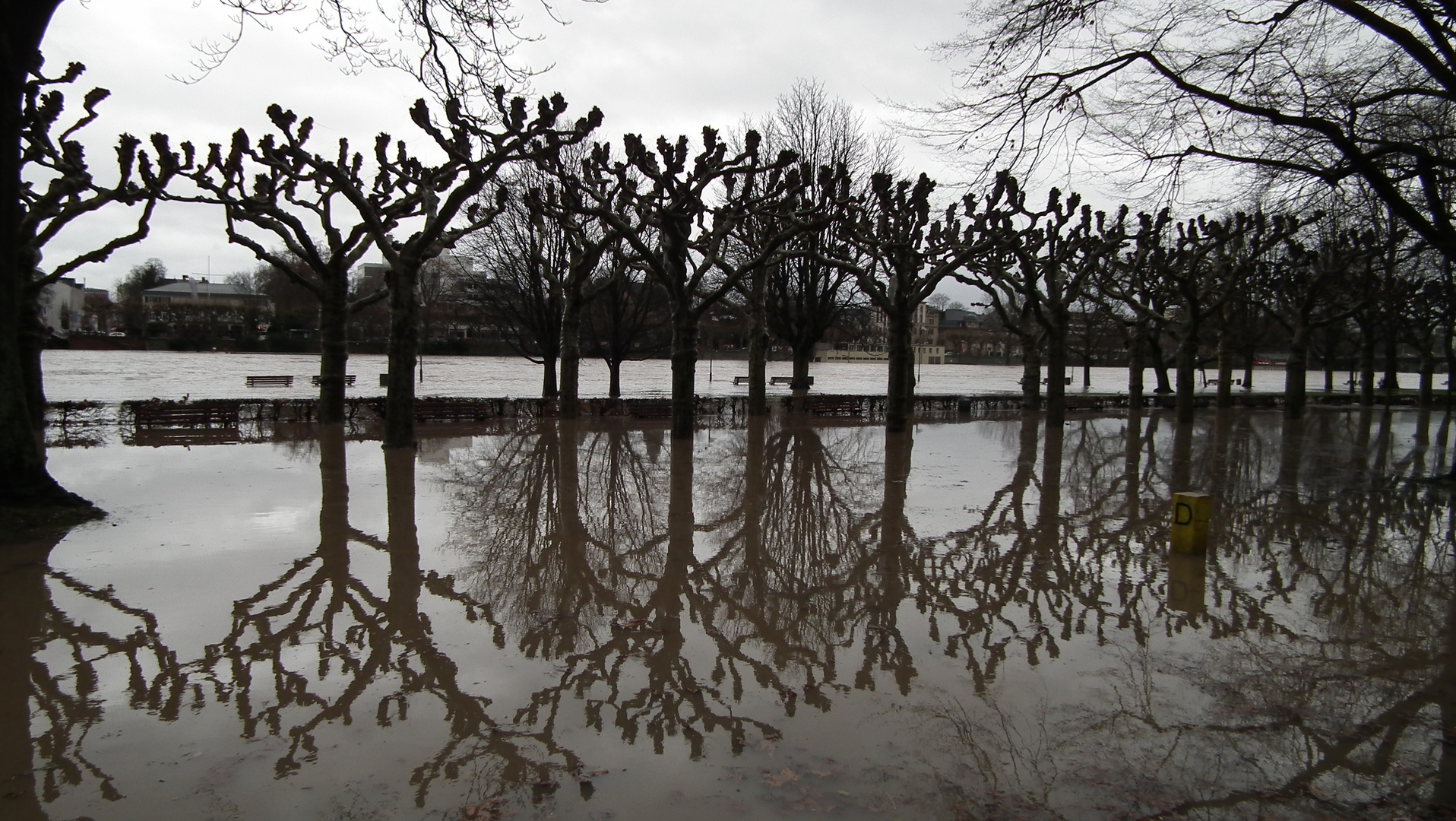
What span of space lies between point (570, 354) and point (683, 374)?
18.0 ft

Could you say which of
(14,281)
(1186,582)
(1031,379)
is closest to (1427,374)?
(1031,379)

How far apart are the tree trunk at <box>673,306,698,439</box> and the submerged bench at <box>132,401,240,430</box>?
11.1m

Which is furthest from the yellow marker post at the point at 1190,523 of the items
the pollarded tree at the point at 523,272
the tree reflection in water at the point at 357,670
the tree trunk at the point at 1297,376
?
the tree trunk at the point at 1297,376

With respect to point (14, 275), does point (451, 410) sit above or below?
below

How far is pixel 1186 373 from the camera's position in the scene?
86.4 ft

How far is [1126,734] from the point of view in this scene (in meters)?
4.76

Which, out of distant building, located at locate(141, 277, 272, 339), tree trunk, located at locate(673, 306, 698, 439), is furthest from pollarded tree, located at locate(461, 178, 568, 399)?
distant building, located at locate(141, 277, 272, 339)

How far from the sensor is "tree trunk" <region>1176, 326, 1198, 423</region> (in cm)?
2594

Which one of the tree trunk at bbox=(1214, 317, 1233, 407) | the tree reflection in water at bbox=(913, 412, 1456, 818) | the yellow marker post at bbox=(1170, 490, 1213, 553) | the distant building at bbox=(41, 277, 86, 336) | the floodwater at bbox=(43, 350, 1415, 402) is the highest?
the distant building at bbox=(41, 277, 86, 336)

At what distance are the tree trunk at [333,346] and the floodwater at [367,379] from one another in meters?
7.66

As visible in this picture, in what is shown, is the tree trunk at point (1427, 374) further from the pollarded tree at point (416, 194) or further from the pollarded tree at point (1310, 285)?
the pollarded tree at point (416, 194)

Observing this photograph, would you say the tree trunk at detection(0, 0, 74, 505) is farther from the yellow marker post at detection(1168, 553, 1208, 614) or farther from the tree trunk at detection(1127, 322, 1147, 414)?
the tree trunk at detection(1127, 322, 1147, 414)

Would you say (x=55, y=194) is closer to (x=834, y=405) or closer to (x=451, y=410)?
(x=451, y=410)

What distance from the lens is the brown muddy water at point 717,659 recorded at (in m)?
4.13
